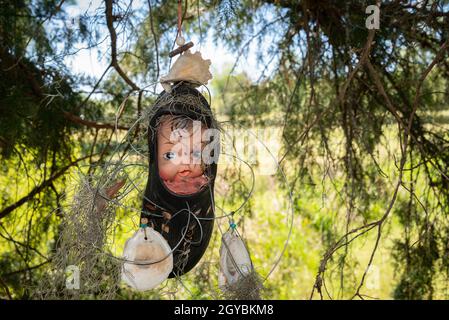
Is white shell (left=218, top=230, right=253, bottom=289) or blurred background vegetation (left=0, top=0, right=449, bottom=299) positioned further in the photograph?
blurred background vegetation (left=0, top=0, right=449, bottom=299)

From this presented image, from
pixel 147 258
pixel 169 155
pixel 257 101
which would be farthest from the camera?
pixel 257 101

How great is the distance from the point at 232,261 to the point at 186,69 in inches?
14.8

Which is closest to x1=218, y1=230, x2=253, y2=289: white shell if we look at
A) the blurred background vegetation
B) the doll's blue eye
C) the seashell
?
the doll's blue eye

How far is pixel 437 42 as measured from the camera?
221 cm

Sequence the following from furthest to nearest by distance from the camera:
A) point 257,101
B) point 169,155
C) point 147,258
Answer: point 257,101, point 169,155, point 147,258

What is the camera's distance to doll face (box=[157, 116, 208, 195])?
1.23 meters

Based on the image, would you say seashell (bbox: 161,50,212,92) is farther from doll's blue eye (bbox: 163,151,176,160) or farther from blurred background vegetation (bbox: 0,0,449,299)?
blurred background vegetation (bbox: 0,0,449,299)

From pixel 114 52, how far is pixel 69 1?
0.50 meters

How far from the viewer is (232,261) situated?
4.02 ft

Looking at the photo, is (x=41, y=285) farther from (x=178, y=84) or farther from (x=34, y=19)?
(x=34, y=19)

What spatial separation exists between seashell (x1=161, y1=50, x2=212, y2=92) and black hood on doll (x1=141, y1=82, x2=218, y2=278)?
0.6 inches

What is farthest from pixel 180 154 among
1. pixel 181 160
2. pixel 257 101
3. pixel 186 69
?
pixel 257 101

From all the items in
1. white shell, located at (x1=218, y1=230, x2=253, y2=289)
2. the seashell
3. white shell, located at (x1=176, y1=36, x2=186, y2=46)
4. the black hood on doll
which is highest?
white shell, located at (x1=176, y1=36, x2=186, y2=46)

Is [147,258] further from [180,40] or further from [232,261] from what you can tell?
[180,40]
